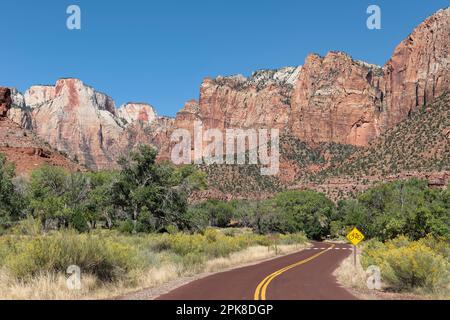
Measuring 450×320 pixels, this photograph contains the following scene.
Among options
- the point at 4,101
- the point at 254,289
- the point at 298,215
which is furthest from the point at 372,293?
the point at 4,101

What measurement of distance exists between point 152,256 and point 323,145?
5564 inches

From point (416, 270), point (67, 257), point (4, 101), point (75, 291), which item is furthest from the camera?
point (4, 101)

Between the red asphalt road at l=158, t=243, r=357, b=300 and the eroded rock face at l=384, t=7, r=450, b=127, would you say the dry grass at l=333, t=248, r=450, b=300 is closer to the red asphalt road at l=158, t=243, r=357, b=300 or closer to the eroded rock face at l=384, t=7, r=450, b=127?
the red asphalt road at l=158, t=243, r=357, b=300

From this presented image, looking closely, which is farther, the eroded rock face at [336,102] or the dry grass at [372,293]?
the eroded rock face at [336,102]

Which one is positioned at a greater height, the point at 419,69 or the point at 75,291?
the point at 419,69

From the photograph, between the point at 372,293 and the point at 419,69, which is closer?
the point at 372,293

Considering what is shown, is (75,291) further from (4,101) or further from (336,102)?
(336,102)

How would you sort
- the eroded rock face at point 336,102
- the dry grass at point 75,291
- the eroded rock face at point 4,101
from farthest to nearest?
the eroded rock face at point 336,102 → the eroded rock face at point 4,101 → the dry grass at point 75,291

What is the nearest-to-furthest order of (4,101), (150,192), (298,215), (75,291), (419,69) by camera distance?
1. (75,291)
2. (150,192)
3. (298,215)
4. (4,101)
5. (419,69)

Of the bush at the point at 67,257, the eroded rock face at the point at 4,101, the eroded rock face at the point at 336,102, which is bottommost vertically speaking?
the bush at the point at 67,257

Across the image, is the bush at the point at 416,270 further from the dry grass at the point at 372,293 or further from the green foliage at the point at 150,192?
the green foliage at the point at 150,192

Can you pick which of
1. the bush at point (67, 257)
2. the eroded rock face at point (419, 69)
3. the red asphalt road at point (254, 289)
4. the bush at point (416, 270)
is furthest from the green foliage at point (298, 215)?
the eroded rock face at point (419, 69)

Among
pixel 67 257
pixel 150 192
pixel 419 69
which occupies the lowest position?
pixel 67 257
